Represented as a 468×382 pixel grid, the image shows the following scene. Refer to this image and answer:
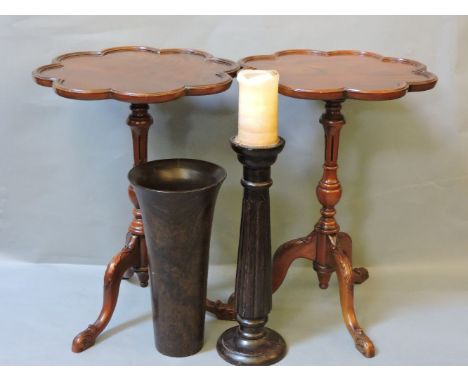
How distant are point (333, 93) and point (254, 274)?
605 mm

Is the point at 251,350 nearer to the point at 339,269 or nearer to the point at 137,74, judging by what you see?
the point at 339,269

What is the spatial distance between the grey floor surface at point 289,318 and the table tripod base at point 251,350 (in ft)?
0.12

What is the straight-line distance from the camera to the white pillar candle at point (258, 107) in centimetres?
221

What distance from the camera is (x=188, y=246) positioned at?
244 cm

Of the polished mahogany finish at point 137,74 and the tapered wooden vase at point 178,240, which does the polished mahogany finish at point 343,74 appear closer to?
the polished mahogany finish at point 137,74

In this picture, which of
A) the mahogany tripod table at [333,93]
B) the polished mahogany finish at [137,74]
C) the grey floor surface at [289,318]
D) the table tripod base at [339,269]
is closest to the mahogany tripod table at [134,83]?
the polished mahogany finish at [137,74]

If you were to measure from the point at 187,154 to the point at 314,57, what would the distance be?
626mm

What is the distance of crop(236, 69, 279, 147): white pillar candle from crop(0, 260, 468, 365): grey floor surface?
2.53 feet

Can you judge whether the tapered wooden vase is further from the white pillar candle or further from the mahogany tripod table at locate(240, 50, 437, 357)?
the mahogany tripod table at locate(240, 50, 437, 357)

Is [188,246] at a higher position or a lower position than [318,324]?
higher

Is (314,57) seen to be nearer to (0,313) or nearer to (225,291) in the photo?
(225,291)

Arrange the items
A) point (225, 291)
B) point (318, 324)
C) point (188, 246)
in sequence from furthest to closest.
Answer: point (225, 291) < point (318, 324) < point (188, 246)

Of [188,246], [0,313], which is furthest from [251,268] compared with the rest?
[0,313]

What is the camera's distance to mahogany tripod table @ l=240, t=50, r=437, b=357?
7.91 feet
